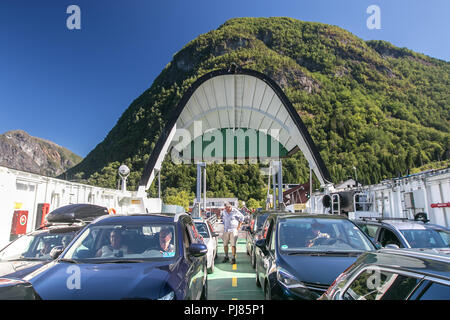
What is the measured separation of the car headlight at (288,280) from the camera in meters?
3.54

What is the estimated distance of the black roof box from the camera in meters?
7.36

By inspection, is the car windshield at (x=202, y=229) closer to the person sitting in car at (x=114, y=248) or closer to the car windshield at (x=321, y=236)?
the car windshield at (x=321, y=236)

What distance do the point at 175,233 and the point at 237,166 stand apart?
11748cm

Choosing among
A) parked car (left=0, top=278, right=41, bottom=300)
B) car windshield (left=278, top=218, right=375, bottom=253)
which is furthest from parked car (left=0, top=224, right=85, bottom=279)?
car windshield (left=278, top=218, right=375, bottom=253)

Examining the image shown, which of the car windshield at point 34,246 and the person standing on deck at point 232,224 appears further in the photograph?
the person standing on deck at point 232,224

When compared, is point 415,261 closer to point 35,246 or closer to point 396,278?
point 396,278

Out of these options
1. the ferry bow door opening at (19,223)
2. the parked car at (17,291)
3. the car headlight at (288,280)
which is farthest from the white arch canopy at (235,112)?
the parked car at (17,291)

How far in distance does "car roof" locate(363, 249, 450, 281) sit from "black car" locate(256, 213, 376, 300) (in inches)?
60.6

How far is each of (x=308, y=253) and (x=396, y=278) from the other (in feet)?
8.47

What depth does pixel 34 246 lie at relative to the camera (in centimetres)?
543

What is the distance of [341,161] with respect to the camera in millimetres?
93375

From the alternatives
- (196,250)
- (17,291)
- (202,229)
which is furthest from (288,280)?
(202,229)

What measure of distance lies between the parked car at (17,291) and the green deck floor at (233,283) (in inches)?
138
